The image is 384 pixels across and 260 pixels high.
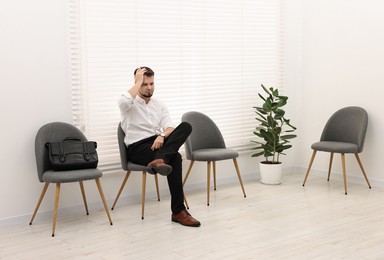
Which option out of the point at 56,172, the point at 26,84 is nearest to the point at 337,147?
the point at 56,172

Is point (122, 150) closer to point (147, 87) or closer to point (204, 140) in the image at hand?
point (147, 87)

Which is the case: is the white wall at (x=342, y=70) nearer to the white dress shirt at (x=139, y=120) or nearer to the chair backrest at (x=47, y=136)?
the white dress shirt at (x=139, y=120)

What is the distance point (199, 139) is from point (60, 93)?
1460 mm

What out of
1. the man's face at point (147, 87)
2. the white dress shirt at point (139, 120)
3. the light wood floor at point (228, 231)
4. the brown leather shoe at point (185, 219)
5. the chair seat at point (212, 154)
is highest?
the man's face at point (147, 87)

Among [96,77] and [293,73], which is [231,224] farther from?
[293,73]

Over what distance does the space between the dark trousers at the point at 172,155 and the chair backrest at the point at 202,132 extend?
0.68 m

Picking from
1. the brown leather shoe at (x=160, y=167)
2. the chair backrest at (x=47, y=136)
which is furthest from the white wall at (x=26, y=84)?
the brown leather shoe at (x=160, y=167)

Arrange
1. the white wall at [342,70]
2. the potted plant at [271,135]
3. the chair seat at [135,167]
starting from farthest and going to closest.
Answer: the potted plant at [271,135] → the white wall at [342,70] → the chair seat at [135,167]

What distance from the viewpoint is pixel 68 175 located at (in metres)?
3.96

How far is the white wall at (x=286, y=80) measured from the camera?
166 inches

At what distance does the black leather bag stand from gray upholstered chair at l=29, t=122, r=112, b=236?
61 mm

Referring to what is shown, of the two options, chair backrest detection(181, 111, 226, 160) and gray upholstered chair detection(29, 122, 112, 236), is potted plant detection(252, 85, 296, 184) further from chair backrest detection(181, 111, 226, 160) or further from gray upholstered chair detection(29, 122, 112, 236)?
gray upholstered chair detection(29, 122, 112, 236)

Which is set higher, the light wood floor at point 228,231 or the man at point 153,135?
the man at point 153,135

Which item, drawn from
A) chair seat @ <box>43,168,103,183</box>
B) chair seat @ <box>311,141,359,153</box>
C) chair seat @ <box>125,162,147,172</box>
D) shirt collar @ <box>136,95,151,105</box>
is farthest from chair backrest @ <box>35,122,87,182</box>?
chair seat @ <box>311,141,359,153</box>
